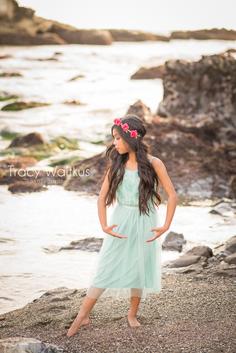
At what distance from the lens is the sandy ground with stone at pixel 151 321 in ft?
11.1

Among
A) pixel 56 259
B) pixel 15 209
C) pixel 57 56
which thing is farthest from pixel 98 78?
pixel 56 259

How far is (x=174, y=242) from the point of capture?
6.34 m

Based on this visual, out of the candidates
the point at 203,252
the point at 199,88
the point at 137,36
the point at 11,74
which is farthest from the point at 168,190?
the point at 137,36

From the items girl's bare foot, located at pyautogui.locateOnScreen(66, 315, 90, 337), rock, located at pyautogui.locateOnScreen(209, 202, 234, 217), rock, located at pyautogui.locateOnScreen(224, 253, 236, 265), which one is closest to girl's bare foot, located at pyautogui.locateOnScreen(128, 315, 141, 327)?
girl's bare foot, located at pyautogui.locateOnScreen(66, 315, 90, 337)

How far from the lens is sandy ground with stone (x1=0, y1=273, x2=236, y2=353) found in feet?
11.1

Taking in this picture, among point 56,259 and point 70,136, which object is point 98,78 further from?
point 56,259

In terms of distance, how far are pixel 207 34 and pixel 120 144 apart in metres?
11.4

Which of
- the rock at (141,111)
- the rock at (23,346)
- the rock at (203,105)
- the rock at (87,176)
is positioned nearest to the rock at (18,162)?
the rock at (87,176)

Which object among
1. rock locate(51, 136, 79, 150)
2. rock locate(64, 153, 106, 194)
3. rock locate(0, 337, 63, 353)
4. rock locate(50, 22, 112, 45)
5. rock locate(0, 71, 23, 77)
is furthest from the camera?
rock locate(50, 22, 112, 45)

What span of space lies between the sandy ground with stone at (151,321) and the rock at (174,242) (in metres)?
1.54

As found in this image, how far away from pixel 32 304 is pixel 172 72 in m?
6.73

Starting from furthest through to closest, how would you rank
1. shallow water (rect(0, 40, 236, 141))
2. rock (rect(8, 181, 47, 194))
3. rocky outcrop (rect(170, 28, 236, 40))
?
rocky outcrop (rect(170, 28, 236, 40)) < shallow water (rect(0, 40, 236, 141)) < rock (rect(8, 181, 47, 194))

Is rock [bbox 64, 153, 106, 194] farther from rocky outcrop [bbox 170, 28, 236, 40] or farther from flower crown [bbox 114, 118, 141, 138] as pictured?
flower crown [bbox 114, 118, 141, 138]

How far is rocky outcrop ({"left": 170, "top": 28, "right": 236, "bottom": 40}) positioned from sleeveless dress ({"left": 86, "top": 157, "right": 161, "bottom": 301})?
1037 cm
